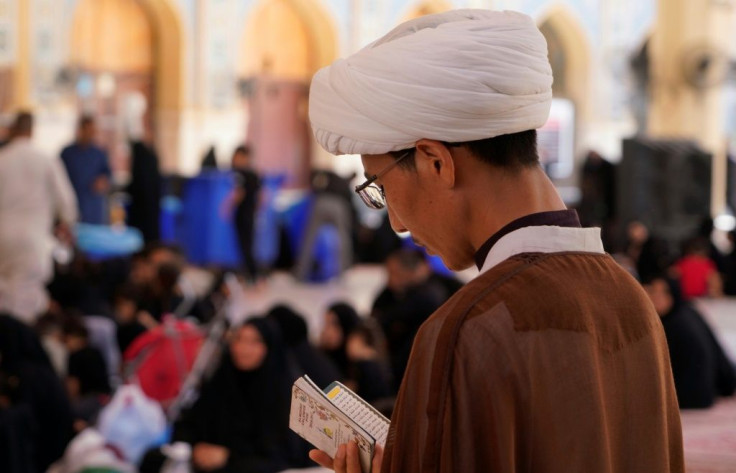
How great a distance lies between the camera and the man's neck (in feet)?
4.02

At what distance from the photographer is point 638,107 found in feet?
57.1

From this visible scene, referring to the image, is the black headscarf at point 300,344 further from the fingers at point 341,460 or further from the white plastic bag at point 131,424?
the fingers at point 341,460

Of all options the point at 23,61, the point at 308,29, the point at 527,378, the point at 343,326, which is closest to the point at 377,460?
the point at 527,378

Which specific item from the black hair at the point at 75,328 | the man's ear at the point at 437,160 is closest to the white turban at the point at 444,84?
the man's ear at the point at 437,160

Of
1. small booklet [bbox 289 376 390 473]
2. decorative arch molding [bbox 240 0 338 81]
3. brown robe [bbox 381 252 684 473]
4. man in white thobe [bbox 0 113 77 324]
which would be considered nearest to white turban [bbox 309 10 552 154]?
brown robe [bbox 381 252 684 473]

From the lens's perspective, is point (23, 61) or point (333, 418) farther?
point (23, 61)

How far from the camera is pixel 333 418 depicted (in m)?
1.34

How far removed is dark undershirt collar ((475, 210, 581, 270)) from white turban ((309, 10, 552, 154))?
0.09m

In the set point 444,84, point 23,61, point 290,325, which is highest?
point 444,84

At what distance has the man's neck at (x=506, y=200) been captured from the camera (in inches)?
48.2

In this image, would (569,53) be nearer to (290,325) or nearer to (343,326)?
(343,326)

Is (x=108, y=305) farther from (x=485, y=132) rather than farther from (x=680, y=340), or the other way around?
(x=485, y=132)

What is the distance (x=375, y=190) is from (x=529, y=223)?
0.60ft

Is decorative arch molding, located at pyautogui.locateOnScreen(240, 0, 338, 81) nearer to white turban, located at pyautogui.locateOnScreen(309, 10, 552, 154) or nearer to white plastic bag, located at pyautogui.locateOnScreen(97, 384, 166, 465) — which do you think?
white plastic bag, located at pyautogui.locateOnScreen(97, 384, 166, 465)
